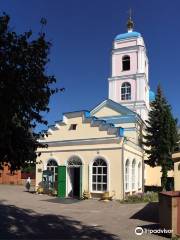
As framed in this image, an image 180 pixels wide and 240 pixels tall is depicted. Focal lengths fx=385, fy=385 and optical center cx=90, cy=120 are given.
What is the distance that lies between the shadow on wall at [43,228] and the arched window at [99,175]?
814cm

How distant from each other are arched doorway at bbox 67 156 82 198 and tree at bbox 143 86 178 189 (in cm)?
718

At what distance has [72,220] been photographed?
16.2 m

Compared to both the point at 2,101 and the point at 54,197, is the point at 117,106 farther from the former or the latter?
the point at 2,101

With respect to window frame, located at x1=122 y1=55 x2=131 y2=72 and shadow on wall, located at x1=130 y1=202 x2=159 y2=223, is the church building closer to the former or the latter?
shadow on wall, located at x1=130 y1=202 x2=159 y2=223

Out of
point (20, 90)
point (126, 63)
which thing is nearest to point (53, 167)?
point (126, 63)

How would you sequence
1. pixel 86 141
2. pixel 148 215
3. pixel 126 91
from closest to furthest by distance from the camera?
pixel 148 215 → pixel 86 141 → pixel 126 91

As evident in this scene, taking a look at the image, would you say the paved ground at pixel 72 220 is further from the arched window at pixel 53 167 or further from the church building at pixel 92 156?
the arched window at pixel 53 167

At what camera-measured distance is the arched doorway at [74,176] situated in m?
26.7

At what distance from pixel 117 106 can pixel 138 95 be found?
15.1ft

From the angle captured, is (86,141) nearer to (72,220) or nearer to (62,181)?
(62,181)

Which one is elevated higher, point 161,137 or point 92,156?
point 161,137

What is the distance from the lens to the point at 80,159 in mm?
26469

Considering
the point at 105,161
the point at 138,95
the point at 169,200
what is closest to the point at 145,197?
the point at 105,161

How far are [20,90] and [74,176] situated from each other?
20175 mm
